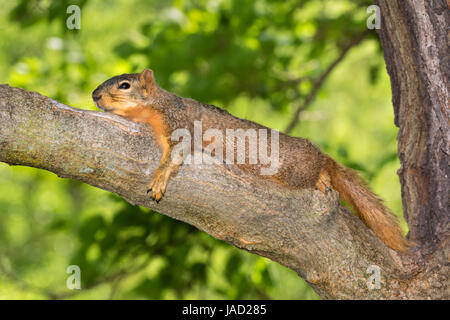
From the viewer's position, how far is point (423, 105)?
2.62m

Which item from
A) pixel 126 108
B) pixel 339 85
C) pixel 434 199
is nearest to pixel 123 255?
pixel 126 108

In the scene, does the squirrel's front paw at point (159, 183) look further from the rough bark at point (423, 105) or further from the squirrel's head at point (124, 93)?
the rough bark at point (423, 105)

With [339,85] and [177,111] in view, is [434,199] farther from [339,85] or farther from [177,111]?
[339,85]

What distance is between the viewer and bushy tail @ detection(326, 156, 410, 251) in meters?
2.63

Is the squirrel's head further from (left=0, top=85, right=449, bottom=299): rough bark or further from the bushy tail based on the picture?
the bushy tail

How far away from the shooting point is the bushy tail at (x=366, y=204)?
2629mm

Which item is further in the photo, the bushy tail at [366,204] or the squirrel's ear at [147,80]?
the squirrel's ear at [147,80]

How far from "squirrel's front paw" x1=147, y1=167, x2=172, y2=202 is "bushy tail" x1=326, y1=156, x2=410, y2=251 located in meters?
1.16

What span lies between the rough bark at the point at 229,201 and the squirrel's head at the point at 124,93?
81 centimetres

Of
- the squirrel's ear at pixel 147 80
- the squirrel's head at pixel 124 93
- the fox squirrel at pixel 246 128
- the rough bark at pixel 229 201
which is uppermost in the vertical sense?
the squirrel's ear at pixel 147 80

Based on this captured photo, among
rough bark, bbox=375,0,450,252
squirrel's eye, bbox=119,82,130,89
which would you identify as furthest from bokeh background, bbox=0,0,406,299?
squirrel's eye, bbox=119,82,130,89

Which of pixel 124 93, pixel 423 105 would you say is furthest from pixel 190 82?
pixel 423 105

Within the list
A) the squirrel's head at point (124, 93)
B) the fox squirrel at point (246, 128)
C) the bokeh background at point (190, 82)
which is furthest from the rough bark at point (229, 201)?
the bokeh background at point (190, 82)

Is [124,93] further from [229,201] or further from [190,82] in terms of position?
[190,82]
